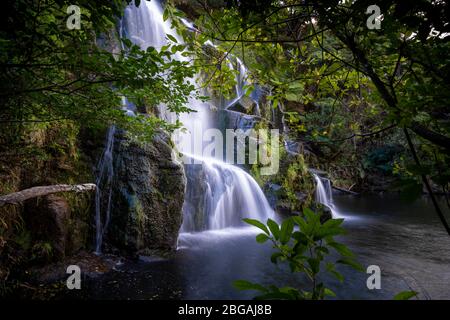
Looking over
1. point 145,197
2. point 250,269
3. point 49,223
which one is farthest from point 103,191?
point 250,269

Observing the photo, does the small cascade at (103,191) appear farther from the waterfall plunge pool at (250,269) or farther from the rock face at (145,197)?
the waterfall plunge pool at (250,269)

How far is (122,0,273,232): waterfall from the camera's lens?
912 centimetres

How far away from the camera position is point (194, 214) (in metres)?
9.02

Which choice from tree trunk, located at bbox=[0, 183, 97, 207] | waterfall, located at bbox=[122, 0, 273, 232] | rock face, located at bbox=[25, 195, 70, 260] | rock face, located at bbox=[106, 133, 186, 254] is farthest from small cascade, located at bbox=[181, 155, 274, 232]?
rock face, located at bbox=[25, 195, 70, 260]

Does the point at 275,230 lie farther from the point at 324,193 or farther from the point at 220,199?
the point at 324,193

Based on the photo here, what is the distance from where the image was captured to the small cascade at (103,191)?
257 inches

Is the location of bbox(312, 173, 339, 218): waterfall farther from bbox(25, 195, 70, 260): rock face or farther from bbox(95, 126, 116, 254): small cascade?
bbox(25, 195, 70, 260): rock face

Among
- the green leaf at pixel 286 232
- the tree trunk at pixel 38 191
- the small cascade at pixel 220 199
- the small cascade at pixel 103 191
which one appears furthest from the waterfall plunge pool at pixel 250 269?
the green leaf at pixel 286 232

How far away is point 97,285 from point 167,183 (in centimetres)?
290

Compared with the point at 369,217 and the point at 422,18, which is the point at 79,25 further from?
the point at 369,217

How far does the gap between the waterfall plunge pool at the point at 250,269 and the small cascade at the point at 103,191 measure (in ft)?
3.47
